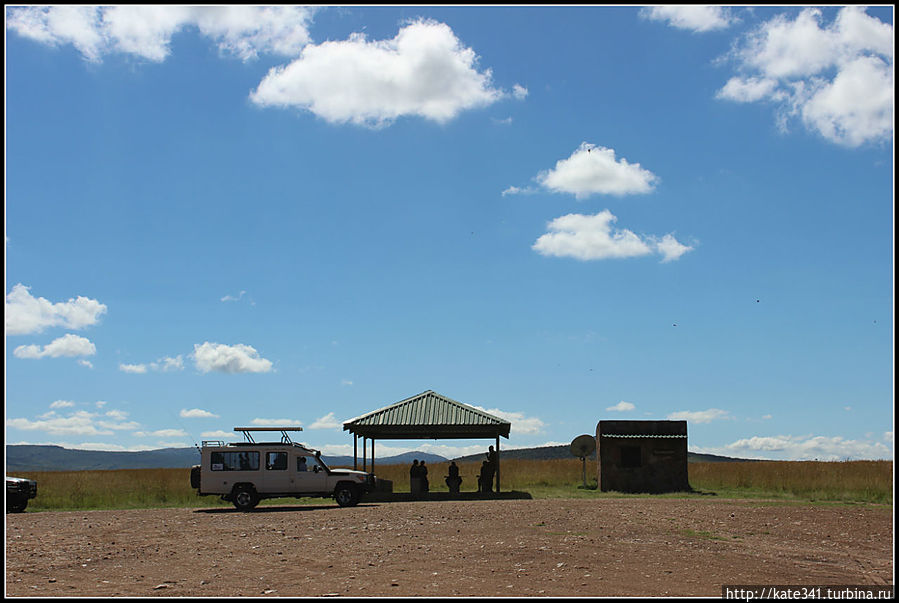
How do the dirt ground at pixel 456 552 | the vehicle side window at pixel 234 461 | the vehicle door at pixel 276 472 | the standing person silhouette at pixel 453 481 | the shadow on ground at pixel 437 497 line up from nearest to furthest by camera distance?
the dirt ground at pixel 456 552 → the vehicle side window at pixel 234 461 → the vehicle door at pixel 276 472 → the shadow on ground at pixel 437 497 → the standing person silhouette at pixel 453 481

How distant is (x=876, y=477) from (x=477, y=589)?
1173 inches

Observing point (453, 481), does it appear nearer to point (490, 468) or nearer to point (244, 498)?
point (490, 468)

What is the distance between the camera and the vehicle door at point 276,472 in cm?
2661

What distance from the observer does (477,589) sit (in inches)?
436

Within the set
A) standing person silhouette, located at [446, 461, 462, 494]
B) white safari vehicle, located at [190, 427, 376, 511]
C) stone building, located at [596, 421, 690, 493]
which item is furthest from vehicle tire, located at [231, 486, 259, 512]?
stone building, located at [596, 421, 690, 493]

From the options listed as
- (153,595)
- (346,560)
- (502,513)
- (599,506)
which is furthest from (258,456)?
(153,595)

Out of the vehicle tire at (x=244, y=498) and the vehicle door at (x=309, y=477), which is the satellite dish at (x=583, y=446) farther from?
the vehicle tire at (x=244, y=498)

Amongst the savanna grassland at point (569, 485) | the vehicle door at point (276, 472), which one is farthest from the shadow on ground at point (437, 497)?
the vehicle door at point (276, 472)

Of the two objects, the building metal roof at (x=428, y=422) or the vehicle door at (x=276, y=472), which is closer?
the vehicle door at (x=276, y=472)

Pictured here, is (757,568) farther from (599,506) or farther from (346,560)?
(599,506)

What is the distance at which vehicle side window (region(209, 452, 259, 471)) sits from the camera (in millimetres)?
26500

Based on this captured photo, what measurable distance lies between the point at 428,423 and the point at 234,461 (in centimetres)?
849

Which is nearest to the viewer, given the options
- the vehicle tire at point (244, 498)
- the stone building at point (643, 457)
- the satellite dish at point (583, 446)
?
the vehicle tire at point (244, 498)

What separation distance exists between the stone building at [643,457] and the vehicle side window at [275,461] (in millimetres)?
13988
